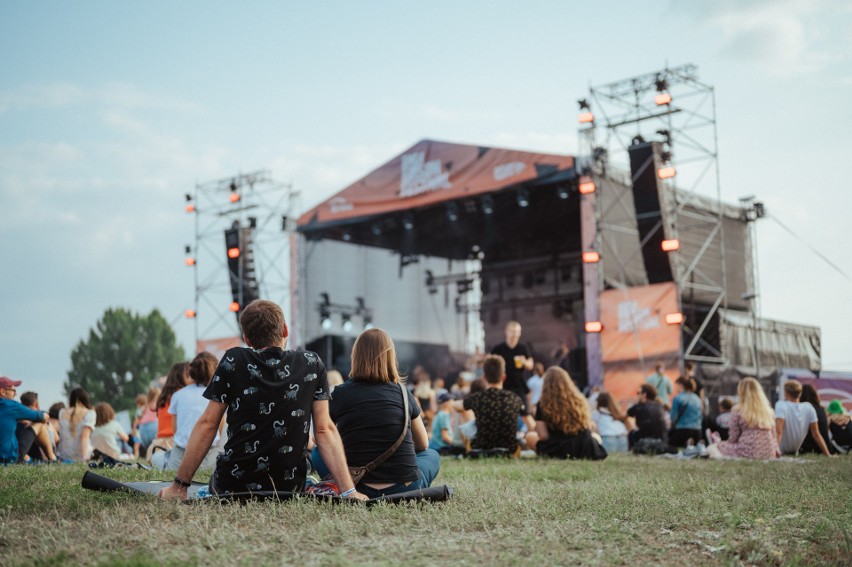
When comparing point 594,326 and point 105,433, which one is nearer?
point 105,433

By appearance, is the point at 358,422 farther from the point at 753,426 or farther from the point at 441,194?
the point at 441,194

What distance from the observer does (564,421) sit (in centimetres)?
952

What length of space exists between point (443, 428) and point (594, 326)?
587 centimetres

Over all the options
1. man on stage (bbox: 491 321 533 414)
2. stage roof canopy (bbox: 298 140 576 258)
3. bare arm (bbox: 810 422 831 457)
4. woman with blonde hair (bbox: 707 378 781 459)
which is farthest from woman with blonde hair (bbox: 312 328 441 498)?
stage roof canopy (bbox: 298 140 576 258)

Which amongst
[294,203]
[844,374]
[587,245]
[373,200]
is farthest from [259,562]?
[294,203]

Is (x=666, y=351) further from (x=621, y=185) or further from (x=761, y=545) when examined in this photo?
(x=761, y=545)

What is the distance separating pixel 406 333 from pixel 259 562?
837 inches

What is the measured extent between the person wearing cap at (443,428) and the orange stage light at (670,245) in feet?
19.6

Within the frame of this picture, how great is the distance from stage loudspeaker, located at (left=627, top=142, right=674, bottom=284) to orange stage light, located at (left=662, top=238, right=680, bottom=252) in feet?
0.67

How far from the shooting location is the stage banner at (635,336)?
15.4 meters

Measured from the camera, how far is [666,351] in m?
15.3

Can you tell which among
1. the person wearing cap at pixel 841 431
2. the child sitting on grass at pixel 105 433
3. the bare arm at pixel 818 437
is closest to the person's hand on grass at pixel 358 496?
the child sitting on grass at pixel 105 433

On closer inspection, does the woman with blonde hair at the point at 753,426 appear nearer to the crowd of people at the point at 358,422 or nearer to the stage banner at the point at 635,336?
the crowd of people at the point at 358,422

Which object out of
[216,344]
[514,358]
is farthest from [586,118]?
[216,344]
